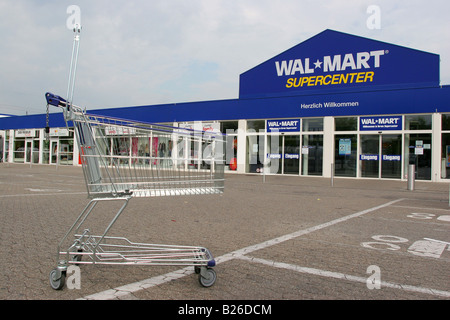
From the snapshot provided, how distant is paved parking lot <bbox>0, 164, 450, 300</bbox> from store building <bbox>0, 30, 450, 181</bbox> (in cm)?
888

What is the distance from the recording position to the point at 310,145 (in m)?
20.7

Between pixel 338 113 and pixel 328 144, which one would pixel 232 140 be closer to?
pixel 328 144

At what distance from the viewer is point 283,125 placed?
21.6 meters

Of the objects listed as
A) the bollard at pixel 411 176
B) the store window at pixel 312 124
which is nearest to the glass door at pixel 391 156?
the store window at pixel 312 124

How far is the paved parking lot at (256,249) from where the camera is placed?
3.44 m

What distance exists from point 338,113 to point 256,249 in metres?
16.3

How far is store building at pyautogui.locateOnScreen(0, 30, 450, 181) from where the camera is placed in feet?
59.2

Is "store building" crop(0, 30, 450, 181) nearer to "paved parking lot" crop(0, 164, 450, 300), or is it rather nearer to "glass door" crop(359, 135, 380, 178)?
"glass door" crop(359, 135, 380, 178)

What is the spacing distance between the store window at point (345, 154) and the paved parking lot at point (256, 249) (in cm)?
993

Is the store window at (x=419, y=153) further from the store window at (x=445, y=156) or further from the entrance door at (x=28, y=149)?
the entrance door at (x=28, y=149)

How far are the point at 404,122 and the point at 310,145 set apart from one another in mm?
4840

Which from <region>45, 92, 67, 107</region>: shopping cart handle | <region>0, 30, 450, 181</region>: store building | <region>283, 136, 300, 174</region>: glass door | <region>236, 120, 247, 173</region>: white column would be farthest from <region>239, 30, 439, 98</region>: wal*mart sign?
<region>45, 92, 67, 107</region>: shopping cart handle

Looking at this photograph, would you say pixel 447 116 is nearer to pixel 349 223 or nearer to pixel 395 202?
pixel 395 202
